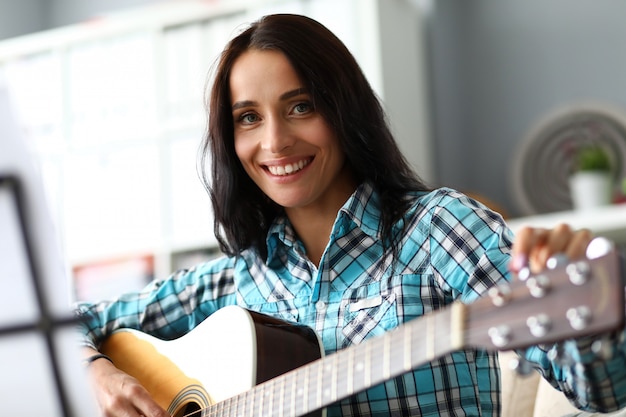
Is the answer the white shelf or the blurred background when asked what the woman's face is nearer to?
the white shelf

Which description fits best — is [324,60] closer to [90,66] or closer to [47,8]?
[90,66]

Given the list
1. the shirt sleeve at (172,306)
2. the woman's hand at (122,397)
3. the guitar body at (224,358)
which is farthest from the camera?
the shirt sleeve at (172,306)

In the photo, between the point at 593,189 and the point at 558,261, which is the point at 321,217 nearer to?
the point at 558,261

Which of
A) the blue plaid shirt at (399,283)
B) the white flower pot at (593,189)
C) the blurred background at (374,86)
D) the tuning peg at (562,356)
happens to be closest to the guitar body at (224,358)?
the blue plaid shirt at (399,283)

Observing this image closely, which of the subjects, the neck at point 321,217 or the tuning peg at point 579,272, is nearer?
the tuning peg at point 579,272

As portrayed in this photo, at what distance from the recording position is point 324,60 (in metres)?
1.27

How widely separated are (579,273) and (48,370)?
409mm

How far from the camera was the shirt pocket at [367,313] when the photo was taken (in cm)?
117

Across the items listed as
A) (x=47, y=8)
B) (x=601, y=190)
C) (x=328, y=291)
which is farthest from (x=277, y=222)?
(x=47, y=8)

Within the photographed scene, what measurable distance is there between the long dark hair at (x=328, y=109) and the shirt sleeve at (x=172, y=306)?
0.09 metres

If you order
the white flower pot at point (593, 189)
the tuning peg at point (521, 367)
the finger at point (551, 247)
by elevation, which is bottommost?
the white flower pot at point (593, 189)

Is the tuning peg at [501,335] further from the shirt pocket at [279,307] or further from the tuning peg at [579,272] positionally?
the shirt pocket at [279,307]

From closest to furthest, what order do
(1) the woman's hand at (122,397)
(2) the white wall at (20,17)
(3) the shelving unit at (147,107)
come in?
(1) the woman's hand at (122,397) → (3) the shelving unit at (147,107) → (2) the white wall at (20,17)

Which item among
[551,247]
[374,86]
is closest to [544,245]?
[551,247]
